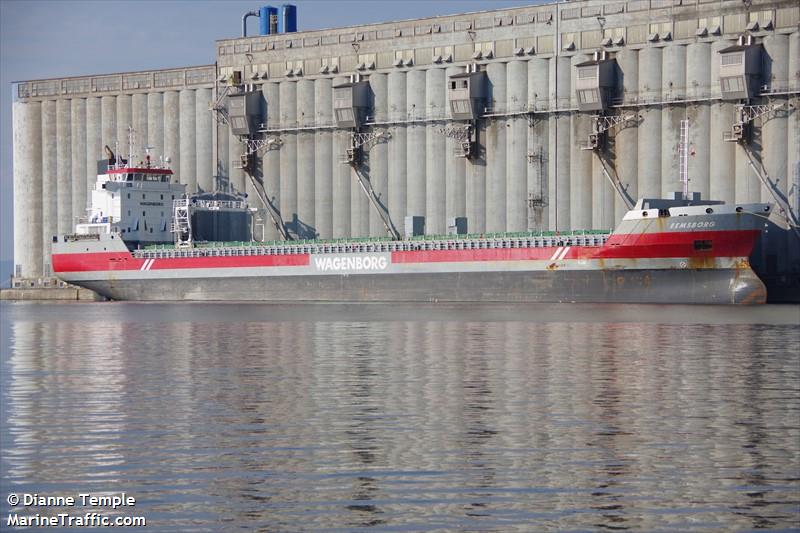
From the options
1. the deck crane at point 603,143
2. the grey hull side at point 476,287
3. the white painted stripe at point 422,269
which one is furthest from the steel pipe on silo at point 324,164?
the deck crane at point 603,143

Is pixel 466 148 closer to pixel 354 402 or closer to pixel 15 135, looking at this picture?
pixel 15 135

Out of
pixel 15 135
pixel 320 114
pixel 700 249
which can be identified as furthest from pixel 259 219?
pixel 700 249

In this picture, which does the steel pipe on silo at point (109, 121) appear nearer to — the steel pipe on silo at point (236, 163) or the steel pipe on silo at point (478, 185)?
the steel pipe on silo at point (236, 163)

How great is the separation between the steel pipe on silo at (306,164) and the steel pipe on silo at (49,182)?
24.2 meters

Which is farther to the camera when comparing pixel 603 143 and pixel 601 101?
pixel 603 143

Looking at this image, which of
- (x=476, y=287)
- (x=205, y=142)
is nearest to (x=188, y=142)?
(x=205, y=142)

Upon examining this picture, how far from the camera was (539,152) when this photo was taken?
79750mm

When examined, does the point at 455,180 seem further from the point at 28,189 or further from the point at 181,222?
the point at 28,189

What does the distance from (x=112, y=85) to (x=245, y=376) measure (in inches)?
2999

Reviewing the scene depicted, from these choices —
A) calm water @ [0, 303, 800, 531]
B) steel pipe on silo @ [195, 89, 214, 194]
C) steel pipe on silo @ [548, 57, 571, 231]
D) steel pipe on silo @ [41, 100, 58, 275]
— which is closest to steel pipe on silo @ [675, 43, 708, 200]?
steel pipe on silo @ [548, 57, 571, 231]

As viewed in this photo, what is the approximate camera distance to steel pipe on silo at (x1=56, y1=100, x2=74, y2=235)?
102125mm

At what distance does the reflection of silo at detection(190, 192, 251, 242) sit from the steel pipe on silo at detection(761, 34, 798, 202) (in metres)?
39.5

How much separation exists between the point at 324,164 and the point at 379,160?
502 centimetres

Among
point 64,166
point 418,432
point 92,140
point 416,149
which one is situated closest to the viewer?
point 418,432
